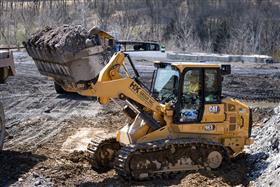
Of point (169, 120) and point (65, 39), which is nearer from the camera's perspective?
point (65, 39)

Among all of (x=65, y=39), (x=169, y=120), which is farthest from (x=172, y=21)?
(x=65, y=39)

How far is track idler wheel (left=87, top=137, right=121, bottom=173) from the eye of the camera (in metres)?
10.4

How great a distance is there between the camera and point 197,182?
9031 mm

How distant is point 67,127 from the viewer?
48.8 ft

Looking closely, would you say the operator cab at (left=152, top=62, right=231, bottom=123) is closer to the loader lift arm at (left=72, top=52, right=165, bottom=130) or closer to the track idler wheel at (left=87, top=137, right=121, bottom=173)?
the loader lift arm at (left=72, top=52, right=165, bottom=130)

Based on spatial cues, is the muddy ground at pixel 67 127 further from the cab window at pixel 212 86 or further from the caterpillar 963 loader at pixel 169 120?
the cab window at pixel 212 86

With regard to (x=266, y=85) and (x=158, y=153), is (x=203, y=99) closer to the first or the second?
(x=158, y=153)

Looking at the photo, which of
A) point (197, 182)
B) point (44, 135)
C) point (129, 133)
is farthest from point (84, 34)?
point (44, 135)

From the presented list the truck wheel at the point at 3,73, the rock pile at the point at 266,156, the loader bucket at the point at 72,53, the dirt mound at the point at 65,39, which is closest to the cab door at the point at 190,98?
the rock pile at the point at 266,156

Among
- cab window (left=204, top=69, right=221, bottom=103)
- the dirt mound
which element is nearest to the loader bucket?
the dirt mound

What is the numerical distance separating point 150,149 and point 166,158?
0.38 m

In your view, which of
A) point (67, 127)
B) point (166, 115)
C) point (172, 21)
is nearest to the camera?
point (166, 115)

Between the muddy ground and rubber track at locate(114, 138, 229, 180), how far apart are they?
0.16 meters

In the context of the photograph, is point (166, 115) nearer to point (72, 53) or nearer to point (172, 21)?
point (72, 53)
